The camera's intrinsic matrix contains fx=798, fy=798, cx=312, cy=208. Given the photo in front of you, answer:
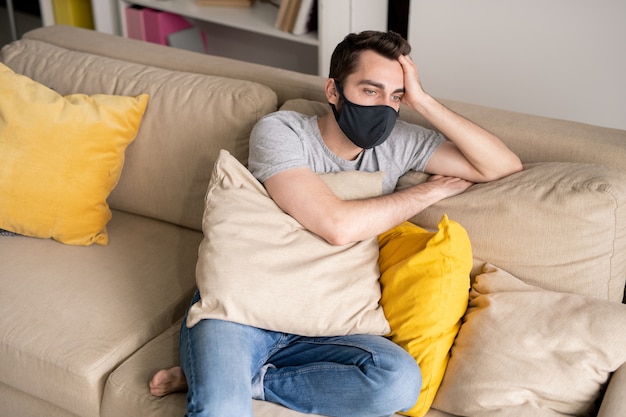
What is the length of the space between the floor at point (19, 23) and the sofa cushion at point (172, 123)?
181 centimetres

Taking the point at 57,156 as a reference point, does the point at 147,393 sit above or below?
below

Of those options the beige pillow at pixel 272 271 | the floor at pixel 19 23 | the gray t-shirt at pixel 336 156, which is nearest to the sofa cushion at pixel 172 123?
the gray t-shirt at pixel 336 156

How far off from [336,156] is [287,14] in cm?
123

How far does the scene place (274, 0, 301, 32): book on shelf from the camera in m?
3.10

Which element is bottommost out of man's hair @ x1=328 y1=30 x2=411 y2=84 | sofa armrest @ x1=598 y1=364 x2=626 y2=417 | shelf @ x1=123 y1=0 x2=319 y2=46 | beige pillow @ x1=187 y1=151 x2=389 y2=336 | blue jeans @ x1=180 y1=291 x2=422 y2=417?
blue jeans @ x1=180 y1=291 x2=422 y2=417

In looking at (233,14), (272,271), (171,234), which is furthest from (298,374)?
(233,14)

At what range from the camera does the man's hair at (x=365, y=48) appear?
78.7 inches

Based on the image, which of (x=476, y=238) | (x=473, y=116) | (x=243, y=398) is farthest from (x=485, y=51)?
(x=243, y=398)

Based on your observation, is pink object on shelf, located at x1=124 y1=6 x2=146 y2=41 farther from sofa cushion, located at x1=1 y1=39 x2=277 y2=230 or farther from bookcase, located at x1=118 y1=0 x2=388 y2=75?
sofa cushion, located at x1=1 y1=39 x2=277 y2=230

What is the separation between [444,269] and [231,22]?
6.08 feet

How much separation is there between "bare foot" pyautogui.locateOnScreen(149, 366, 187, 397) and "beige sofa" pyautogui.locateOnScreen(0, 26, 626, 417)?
0.08 ft

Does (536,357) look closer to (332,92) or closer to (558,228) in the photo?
(558,228)

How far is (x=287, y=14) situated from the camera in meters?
3.13

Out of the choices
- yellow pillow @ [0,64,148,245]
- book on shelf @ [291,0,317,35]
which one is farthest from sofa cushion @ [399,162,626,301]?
book on shelf @ [291,0,317,35]
